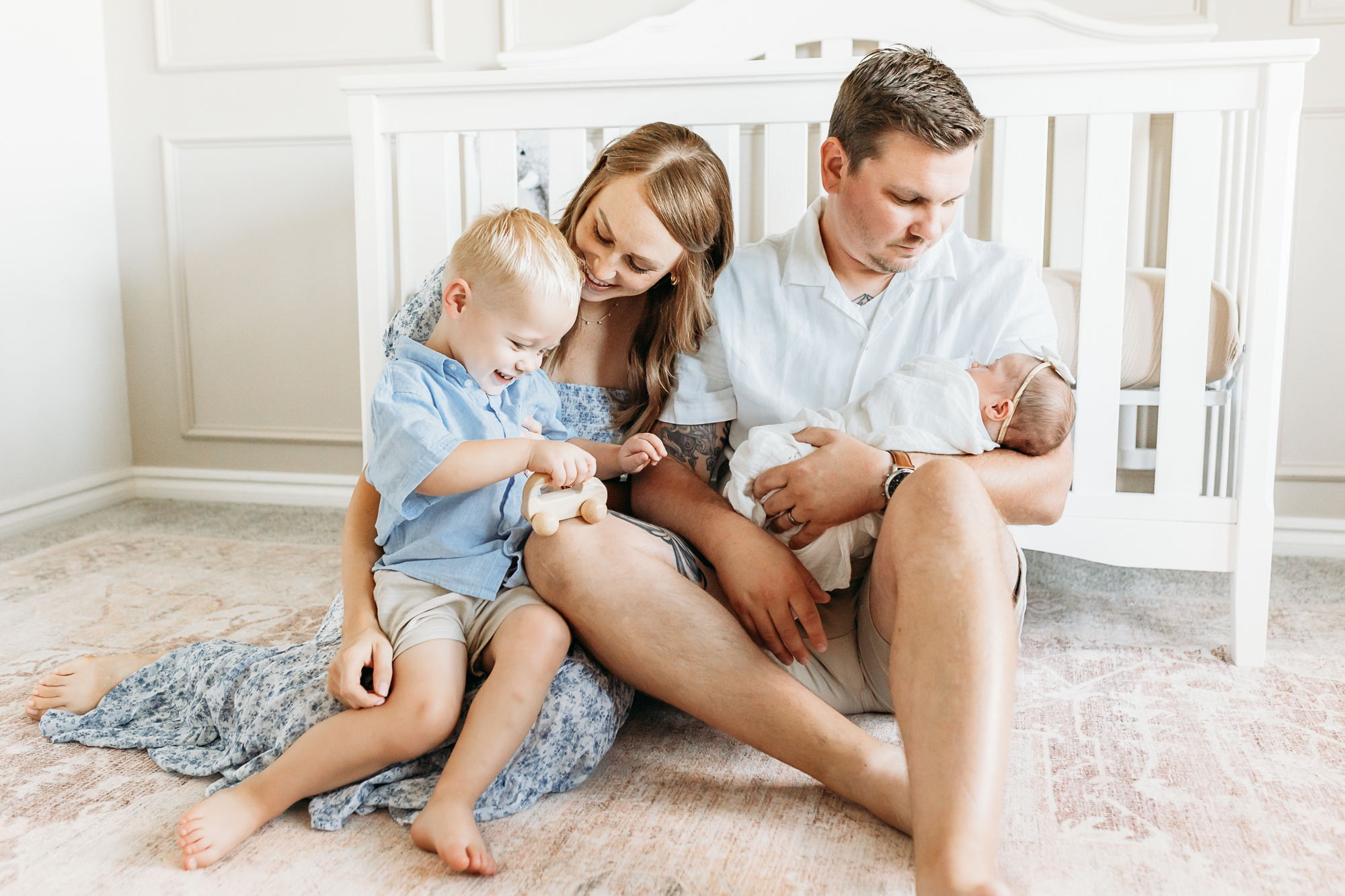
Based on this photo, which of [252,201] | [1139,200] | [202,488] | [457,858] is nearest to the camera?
[457,858]

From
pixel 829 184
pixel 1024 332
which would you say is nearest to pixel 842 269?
pixel 829 184

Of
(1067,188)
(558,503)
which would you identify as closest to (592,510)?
(558,503)

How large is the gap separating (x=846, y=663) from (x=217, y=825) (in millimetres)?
649

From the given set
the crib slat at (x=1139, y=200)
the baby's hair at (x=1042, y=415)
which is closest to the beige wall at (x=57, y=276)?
the baby's hair at (x=1042, y=415)

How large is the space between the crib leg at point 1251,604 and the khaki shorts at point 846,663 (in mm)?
510

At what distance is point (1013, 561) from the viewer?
97 cm

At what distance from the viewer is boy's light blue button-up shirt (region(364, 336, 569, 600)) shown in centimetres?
97

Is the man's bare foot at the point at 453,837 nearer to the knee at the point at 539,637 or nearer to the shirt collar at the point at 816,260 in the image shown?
the knee at the point at 539,637

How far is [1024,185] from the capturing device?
1.37 meters

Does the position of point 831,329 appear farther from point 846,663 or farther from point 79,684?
point 79,684

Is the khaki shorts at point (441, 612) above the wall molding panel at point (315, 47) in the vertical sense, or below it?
below

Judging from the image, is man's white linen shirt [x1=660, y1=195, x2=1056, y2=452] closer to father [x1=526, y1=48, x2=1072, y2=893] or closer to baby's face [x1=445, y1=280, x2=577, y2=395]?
father [x1=526, y1=48, x2=1072, y2=893]

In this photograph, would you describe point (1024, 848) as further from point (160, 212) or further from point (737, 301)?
point (160, 212)

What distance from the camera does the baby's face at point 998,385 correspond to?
1102mm
